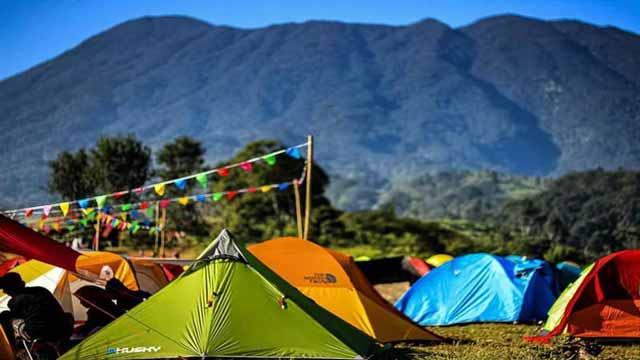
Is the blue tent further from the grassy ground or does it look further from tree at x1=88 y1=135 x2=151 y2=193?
tree at x1=88 y1=135 x2=151 y2=193

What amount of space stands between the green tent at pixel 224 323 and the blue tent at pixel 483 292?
239 inches

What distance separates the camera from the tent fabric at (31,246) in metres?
9.08

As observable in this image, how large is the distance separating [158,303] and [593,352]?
17.0 ft

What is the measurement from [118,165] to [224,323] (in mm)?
50580

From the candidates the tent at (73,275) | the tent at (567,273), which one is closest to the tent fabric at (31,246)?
the tent at (73,275)

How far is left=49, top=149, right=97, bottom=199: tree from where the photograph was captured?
58.2 metres

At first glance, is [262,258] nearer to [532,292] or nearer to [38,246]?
[38,246]

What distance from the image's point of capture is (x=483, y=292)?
1494 centimetres

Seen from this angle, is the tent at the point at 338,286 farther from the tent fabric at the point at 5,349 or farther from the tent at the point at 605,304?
the tent fabric at the point at 5,349

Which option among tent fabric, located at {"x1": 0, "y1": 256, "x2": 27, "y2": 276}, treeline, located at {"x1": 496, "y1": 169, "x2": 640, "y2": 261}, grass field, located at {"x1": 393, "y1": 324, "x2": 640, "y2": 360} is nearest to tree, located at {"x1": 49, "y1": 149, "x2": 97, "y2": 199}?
treeline, located at {"x1": 496, "y1": 169, "x2": 640, "y2": 261}

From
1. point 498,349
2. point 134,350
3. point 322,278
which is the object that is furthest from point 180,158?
point 134,350

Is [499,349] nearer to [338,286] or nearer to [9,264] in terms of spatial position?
[338,286]

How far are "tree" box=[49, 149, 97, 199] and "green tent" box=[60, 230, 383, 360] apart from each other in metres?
50.8

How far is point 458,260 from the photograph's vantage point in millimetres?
15406
